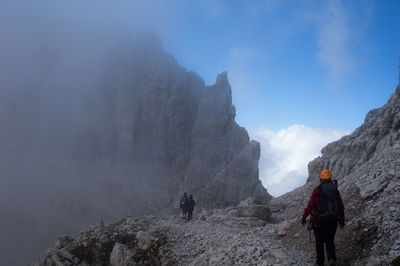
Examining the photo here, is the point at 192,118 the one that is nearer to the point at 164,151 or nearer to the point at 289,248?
the point at 164,151

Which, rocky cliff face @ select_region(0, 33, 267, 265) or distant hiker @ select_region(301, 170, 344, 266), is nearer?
distant hiker @ select_region(301, 170, 344, 266)

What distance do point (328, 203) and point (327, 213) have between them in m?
0.30

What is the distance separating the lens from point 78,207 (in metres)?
82.1

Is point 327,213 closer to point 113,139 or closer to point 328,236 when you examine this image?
point 328,236

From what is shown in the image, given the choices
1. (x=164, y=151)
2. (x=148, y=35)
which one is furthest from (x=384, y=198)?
(x=148, y=35)

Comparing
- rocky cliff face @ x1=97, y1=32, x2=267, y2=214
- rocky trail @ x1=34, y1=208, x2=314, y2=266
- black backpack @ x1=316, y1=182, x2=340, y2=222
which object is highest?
rocky cliff face @ x1=97, y1=32, x2=267, y2=214

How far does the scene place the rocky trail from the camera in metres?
10.4

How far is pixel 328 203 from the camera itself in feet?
26.6

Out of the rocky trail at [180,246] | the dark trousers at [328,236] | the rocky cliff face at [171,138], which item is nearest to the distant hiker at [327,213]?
the dark trousers at [328,236]

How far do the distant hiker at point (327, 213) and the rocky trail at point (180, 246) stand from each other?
147cm

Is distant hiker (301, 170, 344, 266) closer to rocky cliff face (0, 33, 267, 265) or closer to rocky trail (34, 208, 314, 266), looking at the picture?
rocky trail (34, 208, 314, 266)

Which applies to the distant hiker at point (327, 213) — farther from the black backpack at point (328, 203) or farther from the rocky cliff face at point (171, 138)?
the rocky cliff face at point (171, 138)

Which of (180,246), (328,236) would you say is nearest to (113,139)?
(180,246)

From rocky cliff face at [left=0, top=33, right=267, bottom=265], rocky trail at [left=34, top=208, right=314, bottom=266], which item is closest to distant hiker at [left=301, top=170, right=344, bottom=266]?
rocky trail at [left=34, top=208, right=314, bottom=266]
